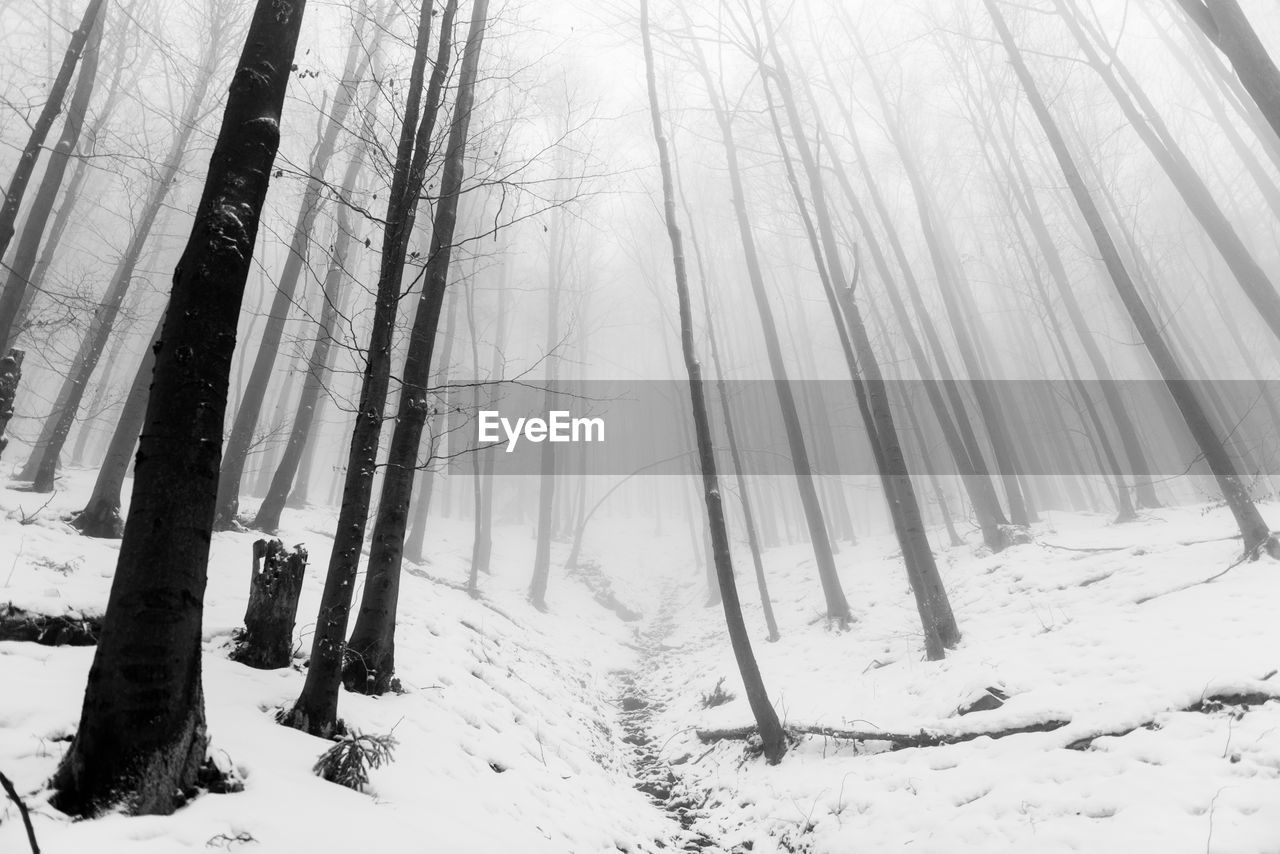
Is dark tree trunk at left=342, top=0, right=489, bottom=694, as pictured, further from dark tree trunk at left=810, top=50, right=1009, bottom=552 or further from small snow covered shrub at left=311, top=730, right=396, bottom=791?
dark tree trunk at left=810, top=50, right=1009, bottom=552

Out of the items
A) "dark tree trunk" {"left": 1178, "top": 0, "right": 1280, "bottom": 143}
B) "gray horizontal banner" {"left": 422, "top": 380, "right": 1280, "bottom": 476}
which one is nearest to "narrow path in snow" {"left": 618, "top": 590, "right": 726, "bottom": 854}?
"gray horizontal banner" {"left": 422, "top": 380, "right": 1280, "bottom": 476}

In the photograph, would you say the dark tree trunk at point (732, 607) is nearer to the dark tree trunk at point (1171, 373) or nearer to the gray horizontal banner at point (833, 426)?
the gray horizontal banner at point (833, 426)

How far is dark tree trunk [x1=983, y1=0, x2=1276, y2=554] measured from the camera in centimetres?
743

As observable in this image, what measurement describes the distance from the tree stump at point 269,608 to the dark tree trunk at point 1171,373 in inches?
439

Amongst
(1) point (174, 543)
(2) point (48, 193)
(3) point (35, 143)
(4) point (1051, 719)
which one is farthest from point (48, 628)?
(2) point (48, 193)

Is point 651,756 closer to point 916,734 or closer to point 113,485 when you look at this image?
point 916,734

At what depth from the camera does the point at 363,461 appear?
4.38 m

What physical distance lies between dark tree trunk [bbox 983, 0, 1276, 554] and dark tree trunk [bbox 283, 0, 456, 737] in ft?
32.2

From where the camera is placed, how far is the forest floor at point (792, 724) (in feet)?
10.6

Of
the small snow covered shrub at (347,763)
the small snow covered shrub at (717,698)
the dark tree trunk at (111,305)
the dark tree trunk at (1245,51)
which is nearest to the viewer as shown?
the small snow covered shrub at (347,763)

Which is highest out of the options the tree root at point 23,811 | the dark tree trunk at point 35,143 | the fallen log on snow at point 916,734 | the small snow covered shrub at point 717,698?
the dark tree trunk at point 35,143

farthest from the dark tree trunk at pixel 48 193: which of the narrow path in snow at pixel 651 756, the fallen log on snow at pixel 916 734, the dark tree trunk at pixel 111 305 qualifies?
the fallen log on snow at pixel 916 734

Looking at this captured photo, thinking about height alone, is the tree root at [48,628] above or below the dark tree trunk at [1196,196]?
below

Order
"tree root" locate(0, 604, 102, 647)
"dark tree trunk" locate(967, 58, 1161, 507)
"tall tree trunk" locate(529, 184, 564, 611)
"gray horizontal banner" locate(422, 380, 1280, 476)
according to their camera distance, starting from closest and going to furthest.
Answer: "tree root" locate(0, 604, 102, 647)
"dark tree trunk" locate(967, 58, 1161, 507)
"gray horizontal banner" locate(422, 380, 1280, 476)
"tall tree trunk" locate(529, 184, 564, 611)
